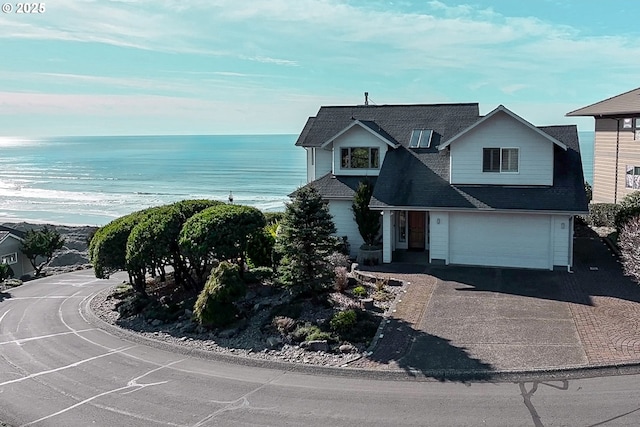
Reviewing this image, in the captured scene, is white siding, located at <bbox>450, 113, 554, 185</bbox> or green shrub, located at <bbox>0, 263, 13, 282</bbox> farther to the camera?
green shrub, located at <bbox>0, 263, 13, 282</bbox>

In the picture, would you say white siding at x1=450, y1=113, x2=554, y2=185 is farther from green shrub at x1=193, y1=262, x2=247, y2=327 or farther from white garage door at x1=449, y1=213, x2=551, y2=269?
green shrub at x1=193, y1=262, x2=247, y2=327

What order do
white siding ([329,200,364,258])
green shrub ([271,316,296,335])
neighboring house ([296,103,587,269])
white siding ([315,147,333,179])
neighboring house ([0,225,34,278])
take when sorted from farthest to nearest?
neighboring house ([0,225,34,278]), white siding ([315,147,333,179]), white siding ([329,200,364,258]), neighboring house ([296,103,587,269]), green shrub ([271,316,296,335])

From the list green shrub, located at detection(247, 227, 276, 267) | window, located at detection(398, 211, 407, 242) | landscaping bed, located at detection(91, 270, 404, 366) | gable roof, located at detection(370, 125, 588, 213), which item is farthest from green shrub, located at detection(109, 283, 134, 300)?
window, located at detection(398, 211, 407, 242)

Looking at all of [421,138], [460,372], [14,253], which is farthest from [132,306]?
[14,253]

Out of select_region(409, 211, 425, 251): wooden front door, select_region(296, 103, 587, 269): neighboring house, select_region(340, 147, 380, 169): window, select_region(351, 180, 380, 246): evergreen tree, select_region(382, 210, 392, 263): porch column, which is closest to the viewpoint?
select_region(296, 103, 587, 269): neighboring house

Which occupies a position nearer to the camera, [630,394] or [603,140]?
[630,394]

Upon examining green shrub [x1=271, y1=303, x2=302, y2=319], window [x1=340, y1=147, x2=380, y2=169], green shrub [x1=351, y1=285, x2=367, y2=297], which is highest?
window [x1=340, y1=147, x2=380, y2=169]

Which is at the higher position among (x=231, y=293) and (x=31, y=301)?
(x=231, y=293)

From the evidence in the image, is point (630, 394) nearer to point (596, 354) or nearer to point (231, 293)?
point (596, 354)

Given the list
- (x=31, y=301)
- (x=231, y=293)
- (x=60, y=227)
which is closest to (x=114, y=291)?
(x=31, y=301)
